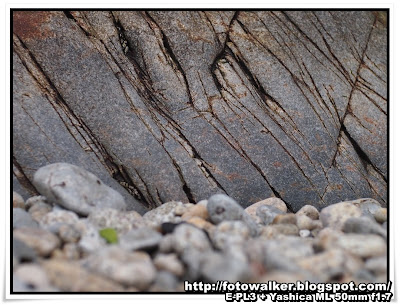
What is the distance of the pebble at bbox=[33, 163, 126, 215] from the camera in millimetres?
4816

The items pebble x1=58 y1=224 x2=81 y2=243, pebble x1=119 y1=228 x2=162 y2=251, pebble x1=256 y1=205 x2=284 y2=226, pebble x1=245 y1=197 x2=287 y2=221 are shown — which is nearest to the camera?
pebble x1=119 y1=228 x2=162 y2=251

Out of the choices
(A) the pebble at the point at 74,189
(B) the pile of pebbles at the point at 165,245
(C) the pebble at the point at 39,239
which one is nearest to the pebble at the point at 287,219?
(B) the pile of pebbles at the point at 165,245

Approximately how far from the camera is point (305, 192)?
6.25m

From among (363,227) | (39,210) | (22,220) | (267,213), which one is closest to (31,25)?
(39,210)

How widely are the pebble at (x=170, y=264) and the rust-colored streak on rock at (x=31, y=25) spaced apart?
3893 mm

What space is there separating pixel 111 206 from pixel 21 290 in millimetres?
Result: 1749

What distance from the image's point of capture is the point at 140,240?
3838 millimetres

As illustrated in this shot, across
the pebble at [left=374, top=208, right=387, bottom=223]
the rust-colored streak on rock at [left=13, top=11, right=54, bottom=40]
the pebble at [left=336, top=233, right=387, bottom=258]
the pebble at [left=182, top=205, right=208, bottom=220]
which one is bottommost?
the pebble at [left=336, top=233, right=387, bottom=258]

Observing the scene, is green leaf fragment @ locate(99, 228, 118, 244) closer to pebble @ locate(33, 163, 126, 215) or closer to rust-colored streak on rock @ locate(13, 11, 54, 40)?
pebble @ locate(33, 163, 126, 215)

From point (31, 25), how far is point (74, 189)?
2.57 meters

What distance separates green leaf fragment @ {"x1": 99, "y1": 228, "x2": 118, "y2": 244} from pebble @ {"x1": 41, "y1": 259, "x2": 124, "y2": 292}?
64 centimetres

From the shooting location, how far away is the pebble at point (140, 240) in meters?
3.76

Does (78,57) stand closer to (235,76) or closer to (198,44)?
(198,44)

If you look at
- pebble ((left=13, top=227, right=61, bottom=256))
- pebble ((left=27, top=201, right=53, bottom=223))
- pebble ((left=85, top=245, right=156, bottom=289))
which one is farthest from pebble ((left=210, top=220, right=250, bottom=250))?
pebble ((left=27, top=201, right=53, bottom=223))
